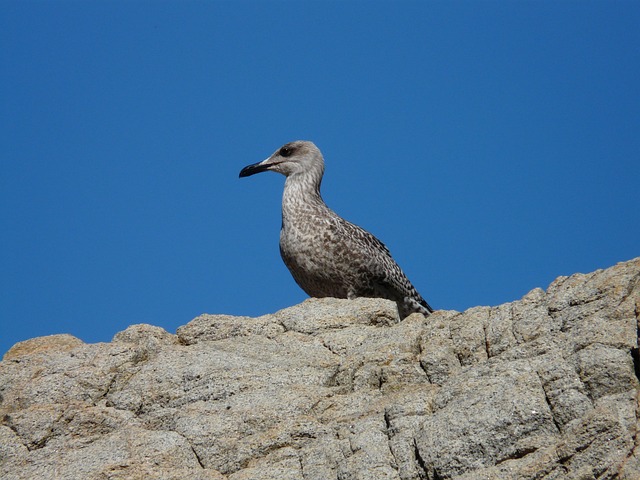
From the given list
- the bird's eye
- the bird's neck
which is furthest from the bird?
the bird's eye

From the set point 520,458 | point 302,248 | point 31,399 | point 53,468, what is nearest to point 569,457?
point 520,458

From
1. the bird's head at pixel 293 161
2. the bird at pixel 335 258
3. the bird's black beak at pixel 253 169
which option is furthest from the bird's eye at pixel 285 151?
the bird at pixel 335 258

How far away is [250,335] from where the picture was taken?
42.5 feet

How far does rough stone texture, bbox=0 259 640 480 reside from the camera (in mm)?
9008

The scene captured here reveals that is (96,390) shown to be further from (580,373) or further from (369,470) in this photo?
(580,373)

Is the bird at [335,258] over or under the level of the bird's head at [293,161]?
under

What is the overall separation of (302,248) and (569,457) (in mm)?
8763

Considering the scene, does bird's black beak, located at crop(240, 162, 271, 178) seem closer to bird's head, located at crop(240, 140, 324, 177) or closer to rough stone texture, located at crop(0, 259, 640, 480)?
bird's head, located at crop(240, 140, 324, 177)

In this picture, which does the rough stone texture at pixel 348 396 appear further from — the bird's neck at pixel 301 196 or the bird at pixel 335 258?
the bird's neck at pixel 301 196

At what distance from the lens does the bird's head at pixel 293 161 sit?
18703mm

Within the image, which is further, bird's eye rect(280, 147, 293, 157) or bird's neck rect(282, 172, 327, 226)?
bird's eye rect(280, 147, 293, 157)

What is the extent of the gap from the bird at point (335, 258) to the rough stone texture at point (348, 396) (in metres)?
3.43

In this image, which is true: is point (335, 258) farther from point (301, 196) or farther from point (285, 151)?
point (285, 151)

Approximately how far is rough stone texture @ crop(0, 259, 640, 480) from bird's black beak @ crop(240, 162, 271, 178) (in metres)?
6.21
